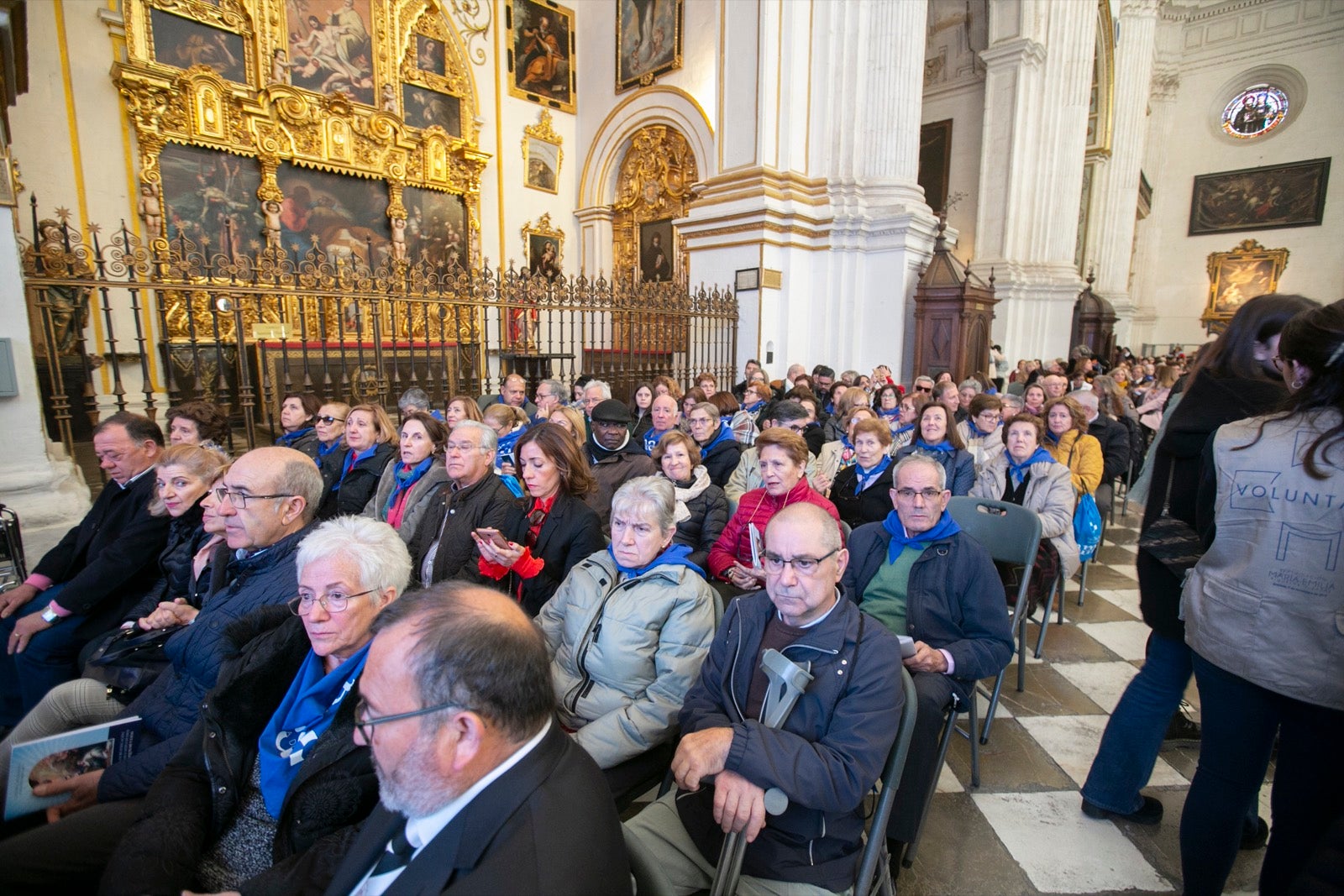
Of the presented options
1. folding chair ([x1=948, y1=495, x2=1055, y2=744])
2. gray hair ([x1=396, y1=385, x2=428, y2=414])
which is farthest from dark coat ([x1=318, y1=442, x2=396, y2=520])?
folding chair ([x1=948, y1=495, x2=1055, y2=744])

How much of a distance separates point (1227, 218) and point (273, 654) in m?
29.4

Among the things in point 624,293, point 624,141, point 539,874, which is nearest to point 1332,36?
point 624,141

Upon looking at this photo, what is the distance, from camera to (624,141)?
13.2m

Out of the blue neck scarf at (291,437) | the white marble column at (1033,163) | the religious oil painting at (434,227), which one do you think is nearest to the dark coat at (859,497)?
the blue neck scarf at (291,437)

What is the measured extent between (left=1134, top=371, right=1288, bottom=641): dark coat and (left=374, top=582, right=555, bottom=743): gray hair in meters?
1.95

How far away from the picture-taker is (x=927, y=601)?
81.7 inches

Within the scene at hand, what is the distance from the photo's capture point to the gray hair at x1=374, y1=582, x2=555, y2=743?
1.02 metres

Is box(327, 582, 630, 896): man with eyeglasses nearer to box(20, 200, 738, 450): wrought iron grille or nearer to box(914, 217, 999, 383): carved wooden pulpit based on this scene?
box(20, 200, 738, 450): wrought iron grille

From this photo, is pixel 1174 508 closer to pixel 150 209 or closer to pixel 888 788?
pixel 888 788

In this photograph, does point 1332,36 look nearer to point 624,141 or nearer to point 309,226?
point 624,141

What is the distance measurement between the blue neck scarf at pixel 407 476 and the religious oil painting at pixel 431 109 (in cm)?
1044

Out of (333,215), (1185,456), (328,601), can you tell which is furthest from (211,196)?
(1185,456)

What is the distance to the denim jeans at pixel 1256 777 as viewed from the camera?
4.71 ft

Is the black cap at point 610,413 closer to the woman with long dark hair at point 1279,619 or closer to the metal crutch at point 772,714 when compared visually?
the metal crutch at point 772,714
